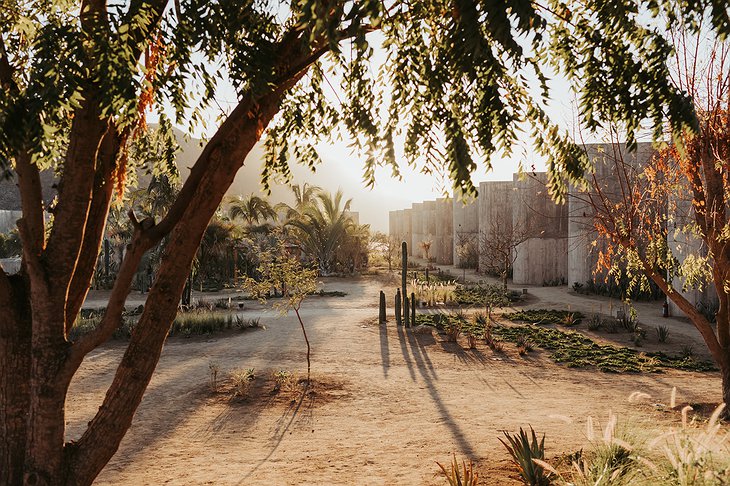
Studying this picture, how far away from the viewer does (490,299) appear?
57.8ft

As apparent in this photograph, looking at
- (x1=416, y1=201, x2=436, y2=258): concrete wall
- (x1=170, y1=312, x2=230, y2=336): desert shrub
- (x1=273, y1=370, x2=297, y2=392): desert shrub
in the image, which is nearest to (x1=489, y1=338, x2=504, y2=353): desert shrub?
(x1=273, y1=370, x2=297, y2=392): desert shrub

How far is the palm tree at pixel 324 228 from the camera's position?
28.7 meters

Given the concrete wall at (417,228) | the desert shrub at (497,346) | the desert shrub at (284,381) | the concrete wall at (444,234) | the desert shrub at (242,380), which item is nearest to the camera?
the desert shrub at (242,380)

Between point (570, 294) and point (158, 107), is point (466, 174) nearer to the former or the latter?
point (158, 107)

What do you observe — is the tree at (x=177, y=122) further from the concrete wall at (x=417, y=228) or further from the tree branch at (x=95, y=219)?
the concrete wall at (x=417, y=228)

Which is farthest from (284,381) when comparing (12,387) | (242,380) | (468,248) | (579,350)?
(468,248)

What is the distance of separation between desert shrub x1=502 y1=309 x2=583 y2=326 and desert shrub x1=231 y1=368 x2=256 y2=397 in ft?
28.0

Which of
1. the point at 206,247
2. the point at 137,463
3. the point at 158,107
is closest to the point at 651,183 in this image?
the point at 158,107

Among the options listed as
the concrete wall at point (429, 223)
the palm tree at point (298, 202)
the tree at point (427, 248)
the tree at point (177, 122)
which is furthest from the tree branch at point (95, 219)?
the concrete wall at point (429, 223)

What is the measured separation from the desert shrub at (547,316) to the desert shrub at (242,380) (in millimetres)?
8538

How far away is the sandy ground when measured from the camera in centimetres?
552

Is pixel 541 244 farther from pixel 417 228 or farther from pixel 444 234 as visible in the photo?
pixel 417 228

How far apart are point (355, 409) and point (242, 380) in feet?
6.52

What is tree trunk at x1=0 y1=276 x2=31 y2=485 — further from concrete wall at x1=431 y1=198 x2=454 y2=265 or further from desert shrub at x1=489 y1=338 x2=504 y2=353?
concrete wall at x1=431 y1=198 x2=454 y2=265
